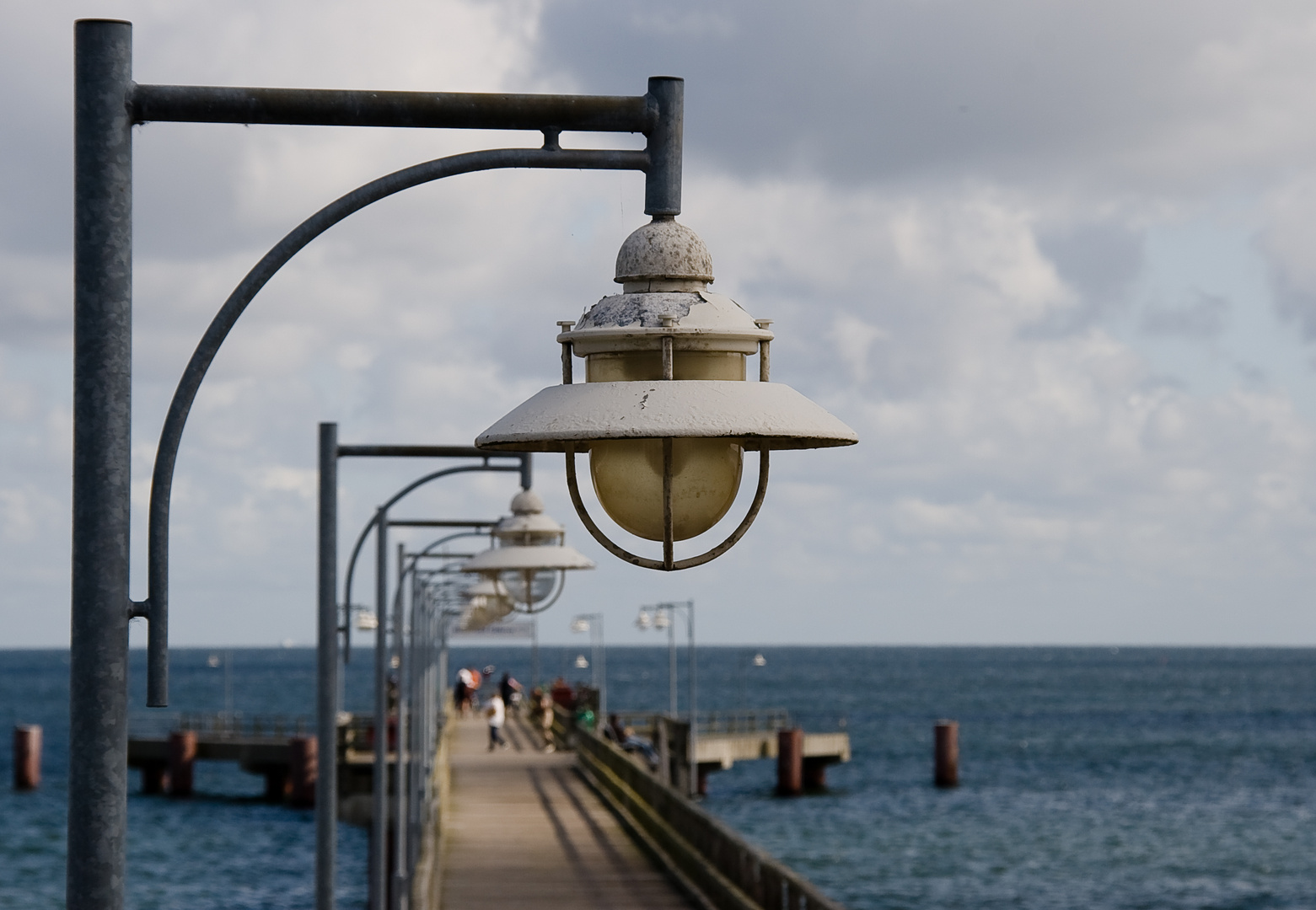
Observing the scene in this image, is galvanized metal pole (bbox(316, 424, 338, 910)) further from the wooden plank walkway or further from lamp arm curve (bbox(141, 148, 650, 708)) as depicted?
the wooden plank walkway

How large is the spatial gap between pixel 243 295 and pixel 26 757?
90994 millimetres

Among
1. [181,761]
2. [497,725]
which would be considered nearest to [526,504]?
[497,725]

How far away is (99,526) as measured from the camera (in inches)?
165

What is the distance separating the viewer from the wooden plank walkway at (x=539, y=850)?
78.9ft

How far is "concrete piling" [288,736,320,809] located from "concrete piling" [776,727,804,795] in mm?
20321

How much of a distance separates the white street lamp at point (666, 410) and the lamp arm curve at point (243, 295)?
698 mm

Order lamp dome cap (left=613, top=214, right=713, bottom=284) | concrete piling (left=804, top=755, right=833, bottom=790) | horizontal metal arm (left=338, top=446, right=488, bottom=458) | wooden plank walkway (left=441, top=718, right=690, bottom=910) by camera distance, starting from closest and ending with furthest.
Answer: lamp dome cap (left=613, top=214, right=713, bottom=284) → horizontal metal arm (left=338, top=446, right=488, bottom=458) → wooden plank walkway (left=441, top=718, right=690, bottom=910) → concrete piling (left=804, top=755, right=833, bottom=790)

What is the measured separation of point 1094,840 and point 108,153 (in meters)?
67.6

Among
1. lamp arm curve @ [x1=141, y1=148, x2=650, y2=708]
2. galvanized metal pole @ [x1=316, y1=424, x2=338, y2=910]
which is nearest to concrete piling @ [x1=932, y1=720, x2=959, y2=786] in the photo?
galvanized metal pole @ [x1=316, y1=424, x2=338, y2=910]

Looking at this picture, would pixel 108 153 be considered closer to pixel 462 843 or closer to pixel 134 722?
pixel 462 843

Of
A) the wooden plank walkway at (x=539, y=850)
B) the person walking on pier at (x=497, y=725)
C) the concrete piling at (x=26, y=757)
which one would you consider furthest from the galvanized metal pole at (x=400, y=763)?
the concrete piling at (x=26, y=757)

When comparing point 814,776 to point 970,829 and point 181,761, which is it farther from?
point 181,761

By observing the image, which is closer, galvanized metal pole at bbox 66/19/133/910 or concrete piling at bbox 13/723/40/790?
galvanized metal pole at bbox 66/19/133/910

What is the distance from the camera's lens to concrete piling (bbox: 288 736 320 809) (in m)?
73.8
